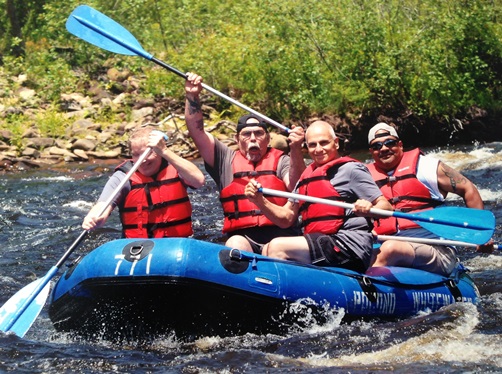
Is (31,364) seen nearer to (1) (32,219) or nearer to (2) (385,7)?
(1) (32,219)

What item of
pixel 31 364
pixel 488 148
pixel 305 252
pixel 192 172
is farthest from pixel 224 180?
pixel 488 148

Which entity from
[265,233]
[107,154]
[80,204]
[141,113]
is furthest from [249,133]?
[141,113]

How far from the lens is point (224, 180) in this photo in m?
5.47

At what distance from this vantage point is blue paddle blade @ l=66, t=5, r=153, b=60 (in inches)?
247

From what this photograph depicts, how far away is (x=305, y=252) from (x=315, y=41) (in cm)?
1078

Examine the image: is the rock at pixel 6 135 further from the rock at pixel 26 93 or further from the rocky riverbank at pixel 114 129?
the rock at pixel 26 93

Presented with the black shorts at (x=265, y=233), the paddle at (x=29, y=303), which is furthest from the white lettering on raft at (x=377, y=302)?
the paddle at (x=29, y=303)

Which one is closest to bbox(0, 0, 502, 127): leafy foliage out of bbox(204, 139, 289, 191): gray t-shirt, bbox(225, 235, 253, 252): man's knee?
bbox(204, 139, 289, 191): gray t-shirt

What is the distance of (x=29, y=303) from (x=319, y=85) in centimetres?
1054

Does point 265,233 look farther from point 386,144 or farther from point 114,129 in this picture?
point 114,129

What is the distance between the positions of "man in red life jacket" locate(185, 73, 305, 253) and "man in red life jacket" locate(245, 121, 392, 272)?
5.6 inches

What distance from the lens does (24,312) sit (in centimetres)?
500

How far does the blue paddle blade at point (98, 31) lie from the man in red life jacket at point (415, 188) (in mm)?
1823

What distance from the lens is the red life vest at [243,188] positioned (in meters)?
5.23
